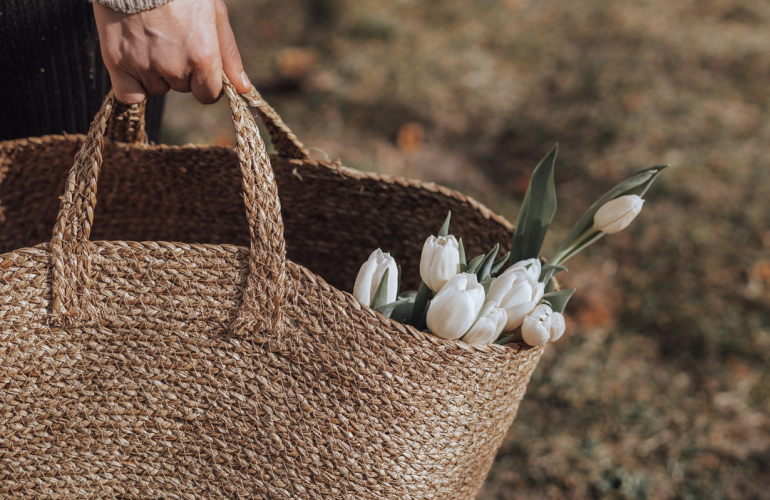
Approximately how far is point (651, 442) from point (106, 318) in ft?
3.81

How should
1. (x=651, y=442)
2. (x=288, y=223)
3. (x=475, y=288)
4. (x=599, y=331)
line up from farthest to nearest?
(x=599, y=331) < (x=651, y=442) < (x=288, y=223) < (x=475, y=288)

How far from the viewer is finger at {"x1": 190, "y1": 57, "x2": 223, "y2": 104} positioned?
0.72 metres

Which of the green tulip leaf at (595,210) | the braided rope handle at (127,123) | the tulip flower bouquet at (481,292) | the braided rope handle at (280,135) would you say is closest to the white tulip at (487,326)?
the tulip flower bouquet at (481,292)

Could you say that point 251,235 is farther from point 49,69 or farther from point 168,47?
point 49,69

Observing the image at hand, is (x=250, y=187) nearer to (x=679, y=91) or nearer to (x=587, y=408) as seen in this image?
(x=587, y=408)

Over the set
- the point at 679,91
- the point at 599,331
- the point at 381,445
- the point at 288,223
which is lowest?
the point at 381,445

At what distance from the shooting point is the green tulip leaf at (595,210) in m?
0.80

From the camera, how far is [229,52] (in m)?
0.76

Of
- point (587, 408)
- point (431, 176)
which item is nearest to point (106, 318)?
point (587, 408)

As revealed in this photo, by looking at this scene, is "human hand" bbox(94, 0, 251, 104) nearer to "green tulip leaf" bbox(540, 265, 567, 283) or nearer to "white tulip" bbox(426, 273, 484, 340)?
"white tulip" bbox(426, 273, 484, 340)

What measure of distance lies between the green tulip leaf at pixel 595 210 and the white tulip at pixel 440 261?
22cm

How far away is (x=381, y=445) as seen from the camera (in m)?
0.70

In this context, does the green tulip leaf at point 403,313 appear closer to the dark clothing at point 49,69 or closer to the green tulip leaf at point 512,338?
the green tulip leaf at point 512,338

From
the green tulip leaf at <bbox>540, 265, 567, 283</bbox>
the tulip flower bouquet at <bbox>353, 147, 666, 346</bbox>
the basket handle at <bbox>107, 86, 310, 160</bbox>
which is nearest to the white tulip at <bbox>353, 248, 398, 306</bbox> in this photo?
the tulip flower bouquet at <bbox>353, 147, 666, 346</bbox>
